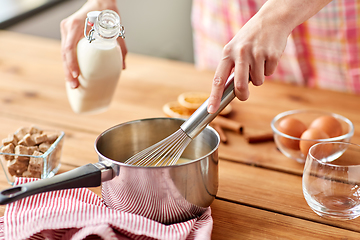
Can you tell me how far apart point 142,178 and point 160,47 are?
2.30 m

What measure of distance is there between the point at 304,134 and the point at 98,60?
0.41 m

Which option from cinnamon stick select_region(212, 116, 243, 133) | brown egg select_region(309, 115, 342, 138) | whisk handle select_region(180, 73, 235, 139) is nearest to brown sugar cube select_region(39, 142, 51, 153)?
whisk handle select_region(180, 73, 235, 139)

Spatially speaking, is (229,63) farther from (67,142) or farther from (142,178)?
(67,142)

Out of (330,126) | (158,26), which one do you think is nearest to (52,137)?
(330,126)

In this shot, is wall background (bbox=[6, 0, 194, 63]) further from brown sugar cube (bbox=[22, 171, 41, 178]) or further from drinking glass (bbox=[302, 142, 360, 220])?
drinking glass (bbox=[302, 142, 360, 220])

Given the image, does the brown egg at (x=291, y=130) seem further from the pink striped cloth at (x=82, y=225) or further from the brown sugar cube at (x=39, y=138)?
the brown sugar cube at (x=39, y=138)

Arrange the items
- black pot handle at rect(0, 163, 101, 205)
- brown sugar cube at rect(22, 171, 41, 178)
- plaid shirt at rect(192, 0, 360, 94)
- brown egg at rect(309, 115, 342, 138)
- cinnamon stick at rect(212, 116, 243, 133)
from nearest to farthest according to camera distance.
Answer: black pot handle at rect(0, 163, 101, 205) < brown sugar cube at rect(22, 171, 41, 178) < brown egg at rect(309, 115, 342, 138) < cinnamon stick at rect(212, 116, 243, 133) < plaid shirt at rect(192, 0, 360, 94)

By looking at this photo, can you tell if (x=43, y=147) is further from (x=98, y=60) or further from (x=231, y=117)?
(x=231, y=117)

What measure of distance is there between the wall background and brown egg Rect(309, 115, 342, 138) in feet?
6.27

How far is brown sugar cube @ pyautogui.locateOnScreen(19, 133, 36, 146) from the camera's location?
688 millimetres

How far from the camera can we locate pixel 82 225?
1.70 feet

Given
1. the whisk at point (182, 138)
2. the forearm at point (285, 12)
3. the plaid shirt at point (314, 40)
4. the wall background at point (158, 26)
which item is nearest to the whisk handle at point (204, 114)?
the whisk at point (182, 138)

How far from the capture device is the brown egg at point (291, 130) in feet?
2.50

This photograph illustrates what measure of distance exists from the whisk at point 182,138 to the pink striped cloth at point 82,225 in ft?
0.36
